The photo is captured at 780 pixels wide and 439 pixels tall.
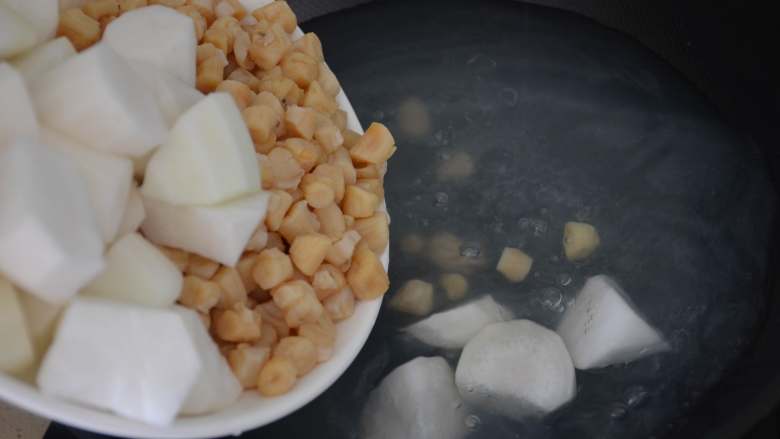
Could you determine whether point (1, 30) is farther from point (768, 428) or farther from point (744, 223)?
point (744, 223)

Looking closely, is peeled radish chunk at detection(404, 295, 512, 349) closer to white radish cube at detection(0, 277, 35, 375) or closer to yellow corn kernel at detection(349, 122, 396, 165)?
yellow corn kernel at detection(349, 122, 396, 165)

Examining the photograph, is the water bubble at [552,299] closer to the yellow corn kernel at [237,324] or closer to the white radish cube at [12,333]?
the yellow corn kernel at [237,324]

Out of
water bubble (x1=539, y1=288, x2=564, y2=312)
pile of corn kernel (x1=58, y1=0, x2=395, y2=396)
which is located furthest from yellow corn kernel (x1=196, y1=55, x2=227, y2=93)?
water bubble (x1=539, y1=288, x2=564, y2=312)

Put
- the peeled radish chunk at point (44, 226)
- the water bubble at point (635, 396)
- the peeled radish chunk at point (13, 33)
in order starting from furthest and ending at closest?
1. the water bubble at point (635, 396)
2. the peeled radish chunk at point (13, 33)
3. the peeled radish chunk at point (44, 226)

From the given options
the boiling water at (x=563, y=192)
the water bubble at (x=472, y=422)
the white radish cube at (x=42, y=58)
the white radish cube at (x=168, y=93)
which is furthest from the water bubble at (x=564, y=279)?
the white radish cube at (x=42, y=58)

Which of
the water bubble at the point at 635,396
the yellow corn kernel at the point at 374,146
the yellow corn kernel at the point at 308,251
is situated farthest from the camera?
the water bubble at the point at 635,396

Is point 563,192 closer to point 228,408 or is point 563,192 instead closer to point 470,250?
point 470,250
